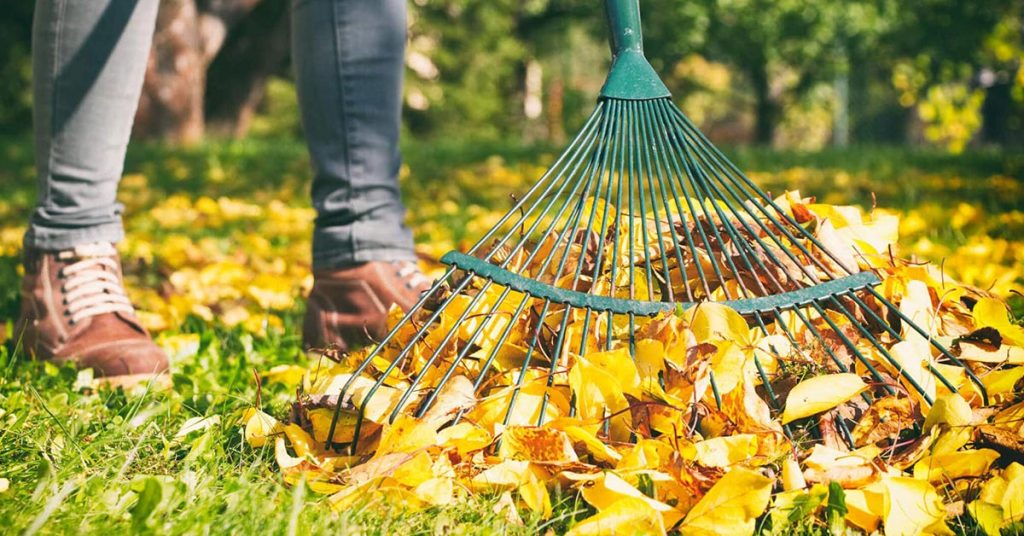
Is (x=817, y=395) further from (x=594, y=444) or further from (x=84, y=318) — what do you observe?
(x=84, y=318)

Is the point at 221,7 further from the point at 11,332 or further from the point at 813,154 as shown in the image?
the point at 11,332

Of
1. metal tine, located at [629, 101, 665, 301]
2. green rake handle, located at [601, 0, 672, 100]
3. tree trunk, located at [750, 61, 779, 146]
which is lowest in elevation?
tree trunk, located at [750, 61, 779, 146]

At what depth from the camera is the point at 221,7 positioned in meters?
9.80

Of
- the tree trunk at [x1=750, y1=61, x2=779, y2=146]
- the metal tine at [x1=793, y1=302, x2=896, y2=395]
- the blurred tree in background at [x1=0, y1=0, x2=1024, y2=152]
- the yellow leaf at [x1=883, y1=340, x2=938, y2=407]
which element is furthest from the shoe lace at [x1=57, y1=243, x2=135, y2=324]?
the tree trunk at [x1=750, y1=61, x2=779, y2=146]

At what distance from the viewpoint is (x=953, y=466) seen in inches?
44.9

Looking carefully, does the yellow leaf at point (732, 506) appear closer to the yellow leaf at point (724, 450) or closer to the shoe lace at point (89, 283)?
the yellow leaf at point (724, 450)

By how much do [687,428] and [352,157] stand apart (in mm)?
1021

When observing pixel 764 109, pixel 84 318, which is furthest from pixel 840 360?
pixel 764 109

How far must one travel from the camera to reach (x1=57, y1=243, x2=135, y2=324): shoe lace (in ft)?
5.76

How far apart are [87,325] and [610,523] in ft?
3.94

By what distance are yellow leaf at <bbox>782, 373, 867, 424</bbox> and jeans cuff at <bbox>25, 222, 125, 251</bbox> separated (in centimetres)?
136

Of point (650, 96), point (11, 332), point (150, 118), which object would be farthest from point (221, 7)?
point (650, 96)

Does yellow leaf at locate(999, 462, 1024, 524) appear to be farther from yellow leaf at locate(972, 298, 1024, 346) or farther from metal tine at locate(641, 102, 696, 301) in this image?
metal tine at locate(641, 102, 696, 301)

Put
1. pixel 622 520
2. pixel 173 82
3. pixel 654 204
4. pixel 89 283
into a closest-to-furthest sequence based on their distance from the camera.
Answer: pixel 622 520, pixel 654 204, pixel 89 283, pixel 173 82
